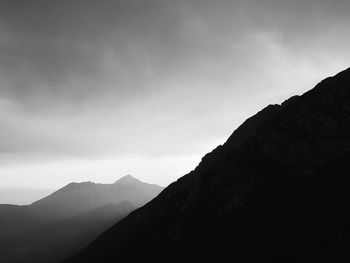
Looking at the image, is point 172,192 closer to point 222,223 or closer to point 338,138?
point 222,223

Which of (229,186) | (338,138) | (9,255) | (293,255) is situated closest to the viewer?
(293,255)

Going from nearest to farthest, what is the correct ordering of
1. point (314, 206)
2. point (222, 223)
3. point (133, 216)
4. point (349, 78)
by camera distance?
point (314, 206) → point (222, 223) → point (349, 78) → point (133, 216)

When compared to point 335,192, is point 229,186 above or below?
above

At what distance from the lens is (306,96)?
74.8 m

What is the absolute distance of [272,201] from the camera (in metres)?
51.3

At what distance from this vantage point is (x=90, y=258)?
9600cm

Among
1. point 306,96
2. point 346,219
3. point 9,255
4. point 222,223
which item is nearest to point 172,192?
point 222,223

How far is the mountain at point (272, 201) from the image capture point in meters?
36.8

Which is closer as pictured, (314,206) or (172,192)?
(314,206)

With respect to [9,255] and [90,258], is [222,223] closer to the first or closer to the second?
[90,258]

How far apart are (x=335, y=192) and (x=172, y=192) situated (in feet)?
205

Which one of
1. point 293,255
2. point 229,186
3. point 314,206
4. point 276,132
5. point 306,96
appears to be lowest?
point 293,255

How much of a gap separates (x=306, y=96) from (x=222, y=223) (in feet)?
137

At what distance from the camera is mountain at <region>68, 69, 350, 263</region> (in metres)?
36.8
